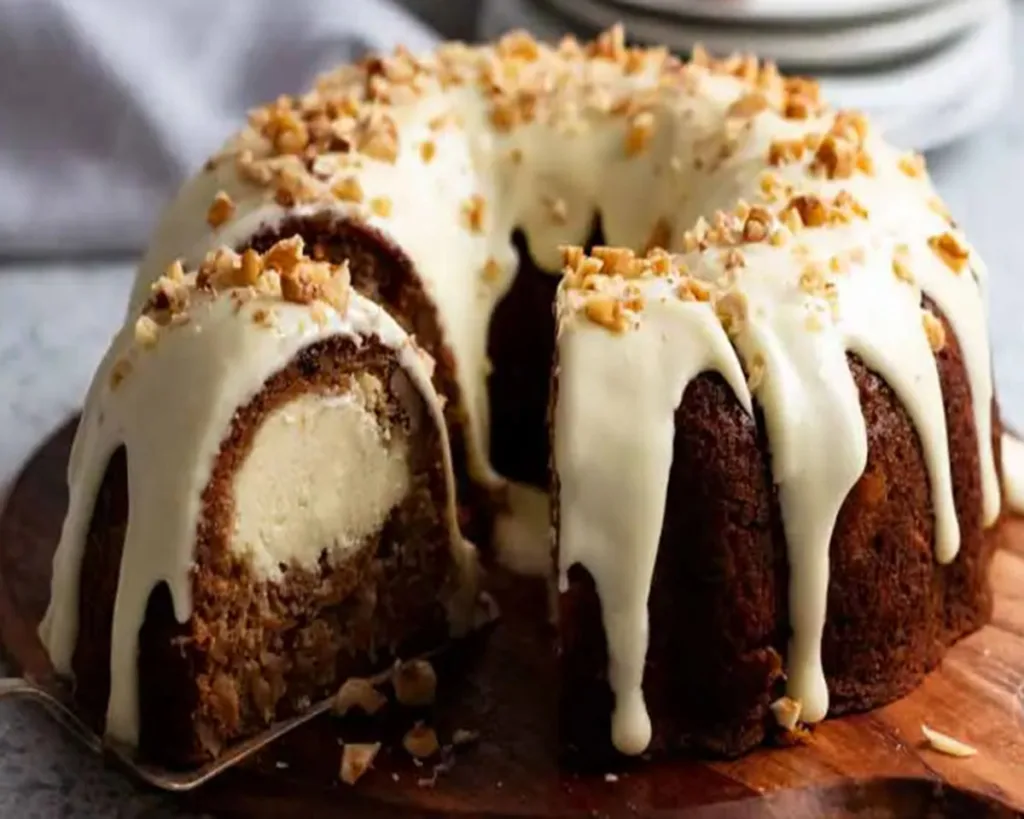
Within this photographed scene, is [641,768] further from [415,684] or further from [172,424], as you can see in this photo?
[172,424]

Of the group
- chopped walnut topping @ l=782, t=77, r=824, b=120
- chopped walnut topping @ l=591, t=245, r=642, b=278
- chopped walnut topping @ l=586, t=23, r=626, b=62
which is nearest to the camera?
chopped walnut topping @ l=591, t=245, r=642, b=278

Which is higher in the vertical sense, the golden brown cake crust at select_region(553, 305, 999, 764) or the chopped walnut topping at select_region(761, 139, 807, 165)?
the chopped walnut topping at select_region(761, 139, 807, 165)

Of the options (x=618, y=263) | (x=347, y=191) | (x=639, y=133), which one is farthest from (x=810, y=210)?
(x=347, y=191)

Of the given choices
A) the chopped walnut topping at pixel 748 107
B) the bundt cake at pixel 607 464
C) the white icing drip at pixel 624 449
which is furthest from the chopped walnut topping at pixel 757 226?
the chopped walnut topping at pixel 748 107

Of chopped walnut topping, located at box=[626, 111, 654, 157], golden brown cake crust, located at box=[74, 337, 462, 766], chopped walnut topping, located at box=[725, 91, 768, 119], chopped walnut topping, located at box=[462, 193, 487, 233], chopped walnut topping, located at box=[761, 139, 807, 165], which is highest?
chopped walnut topping, located at box=[725, 91, 768, 119]

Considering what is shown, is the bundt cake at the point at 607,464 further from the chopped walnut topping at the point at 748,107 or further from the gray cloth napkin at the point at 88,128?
the gray cloth napkin at the point at 88,128

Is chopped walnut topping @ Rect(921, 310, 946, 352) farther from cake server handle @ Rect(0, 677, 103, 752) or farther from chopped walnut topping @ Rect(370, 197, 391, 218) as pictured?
cake server handle @ Rect(0, 677, 103, 752)

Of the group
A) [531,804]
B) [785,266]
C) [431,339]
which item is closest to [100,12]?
[431,339]

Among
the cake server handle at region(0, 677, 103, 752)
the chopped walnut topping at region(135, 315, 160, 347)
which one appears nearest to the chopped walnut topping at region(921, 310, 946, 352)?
the chopped walnut topping at region(135, 315, 160, 347)
